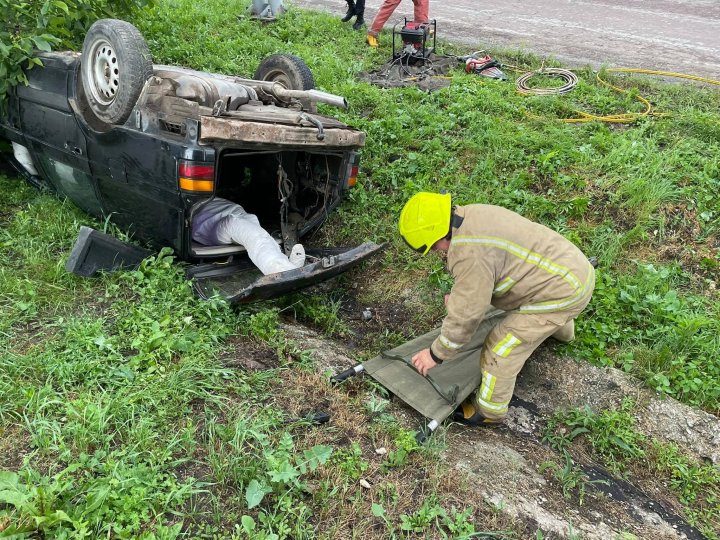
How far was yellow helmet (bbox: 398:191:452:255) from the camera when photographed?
2941 millimetres

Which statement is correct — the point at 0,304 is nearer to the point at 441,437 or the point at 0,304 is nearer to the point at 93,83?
the point at 93,83

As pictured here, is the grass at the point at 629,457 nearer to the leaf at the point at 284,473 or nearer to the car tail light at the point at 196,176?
the leaf at the point at 284,473

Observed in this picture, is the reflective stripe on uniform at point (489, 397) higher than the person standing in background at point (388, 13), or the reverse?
the person standing in background at point (388, 13)

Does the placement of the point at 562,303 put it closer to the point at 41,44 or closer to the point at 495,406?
the point at 495,406

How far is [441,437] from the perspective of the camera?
3.06m

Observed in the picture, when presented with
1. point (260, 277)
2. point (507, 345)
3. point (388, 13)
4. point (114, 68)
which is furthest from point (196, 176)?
point (388, 13)

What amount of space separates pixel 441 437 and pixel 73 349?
215 cm

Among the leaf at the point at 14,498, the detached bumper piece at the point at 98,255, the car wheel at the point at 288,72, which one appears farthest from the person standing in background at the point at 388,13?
the leaf at the point at 14,498

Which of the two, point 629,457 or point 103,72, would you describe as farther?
point 103,72

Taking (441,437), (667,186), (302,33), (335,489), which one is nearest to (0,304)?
(335,489)

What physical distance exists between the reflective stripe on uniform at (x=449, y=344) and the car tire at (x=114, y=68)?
2620mm

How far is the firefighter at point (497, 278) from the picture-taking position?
9.81ft

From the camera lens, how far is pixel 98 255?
3.79 metres

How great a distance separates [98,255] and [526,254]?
114 inches
